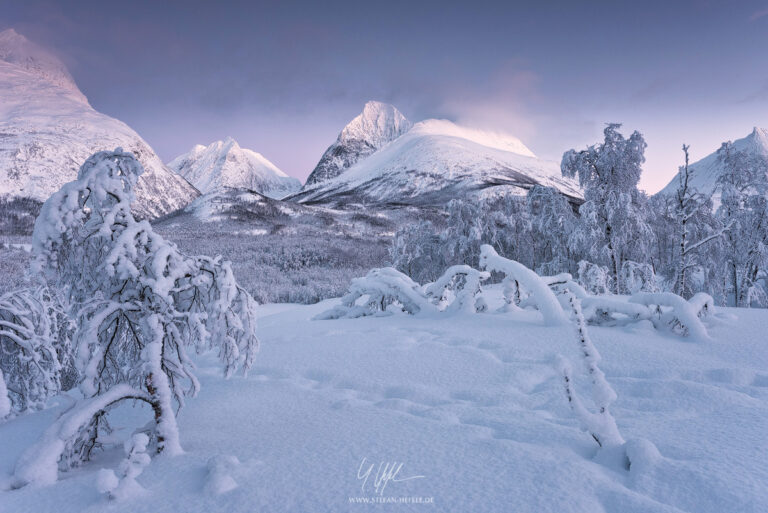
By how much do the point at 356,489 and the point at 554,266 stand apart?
1673 cm

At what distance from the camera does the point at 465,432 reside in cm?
244

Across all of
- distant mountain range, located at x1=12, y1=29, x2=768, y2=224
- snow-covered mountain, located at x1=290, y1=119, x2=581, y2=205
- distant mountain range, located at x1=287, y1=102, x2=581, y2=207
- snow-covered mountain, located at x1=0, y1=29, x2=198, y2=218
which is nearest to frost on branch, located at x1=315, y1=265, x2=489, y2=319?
distant mountain range, located at x1=12, y1=29, x2=768, y2=224

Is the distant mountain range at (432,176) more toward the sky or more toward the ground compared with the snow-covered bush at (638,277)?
more toward the sky

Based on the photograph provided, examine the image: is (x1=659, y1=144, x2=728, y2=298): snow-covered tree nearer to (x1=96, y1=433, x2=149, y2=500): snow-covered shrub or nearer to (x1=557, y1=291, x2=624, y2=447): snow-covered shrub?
(x1=557, y1=291, x2=624, y2=447): snow-covered shrub

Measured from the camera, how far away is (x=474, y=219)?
19.5 m

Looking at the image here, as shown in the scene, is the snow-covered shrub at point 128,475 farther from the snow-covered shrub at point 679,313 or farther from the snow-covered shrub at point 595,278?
the snow-covered shrub at point 595,278

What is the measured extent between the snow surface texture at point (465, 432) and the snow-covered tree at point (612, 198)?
8.72 meters

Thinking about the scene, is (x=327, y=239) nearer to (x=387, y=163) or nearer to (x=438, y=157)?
(x=438, y=157)

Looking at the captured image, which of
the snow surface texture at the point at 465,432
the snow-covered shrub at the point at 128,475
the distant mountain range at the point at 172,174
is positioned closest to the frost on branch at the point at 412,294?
the snow surface texture at the point at 465,432

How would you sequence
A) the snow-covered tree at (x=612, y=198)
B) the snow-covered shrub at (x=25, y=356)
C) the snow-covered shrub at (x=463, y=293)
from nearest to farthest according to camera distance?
the snow-covered shrub at (x=25, y=356)
the snow-covered shrub at (x=463, y=293)
the snow-covered tree at (x=612, y=198)

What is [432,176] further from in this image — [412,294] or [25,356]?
[25,356]

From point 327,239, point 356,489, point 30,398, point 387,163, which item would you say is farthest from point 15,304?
point 387,163

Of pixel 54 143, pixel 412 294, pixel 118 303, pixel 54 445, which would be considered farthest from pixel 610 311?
pixel 54 143

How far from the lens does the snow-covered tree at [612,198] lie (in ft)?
39.7
